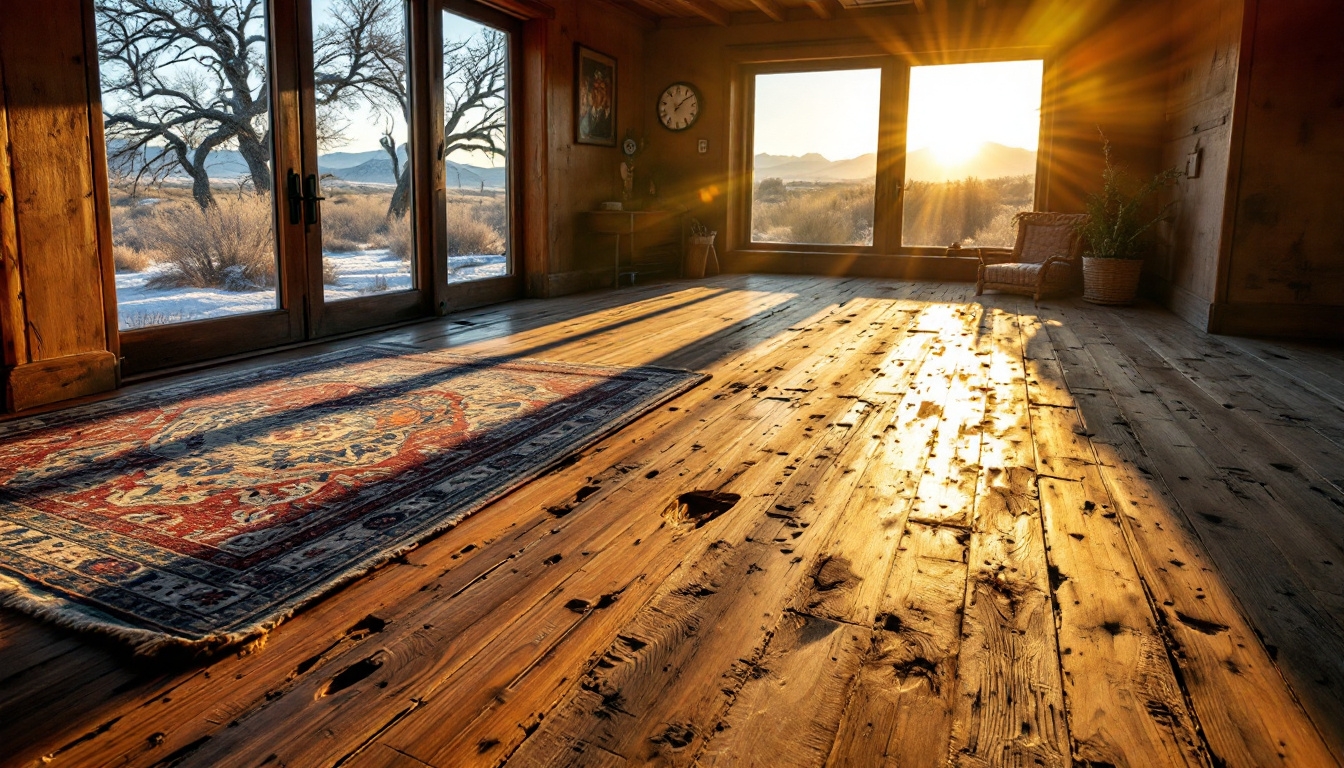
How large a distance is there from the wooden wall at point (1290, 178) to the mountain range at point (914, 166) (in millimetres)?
3321

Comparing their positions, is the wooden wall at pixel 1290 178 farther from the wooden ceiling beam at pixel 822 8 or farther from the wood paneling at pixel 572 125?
the wood paneling at pixel 572 125

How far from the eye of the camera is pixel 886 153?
9.00 meters

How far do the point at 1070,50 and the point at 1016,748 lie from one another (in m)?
8.30

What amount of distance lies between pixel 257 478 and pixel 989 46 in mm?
7969

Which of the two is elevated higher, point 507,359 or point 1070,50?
point 1070,50

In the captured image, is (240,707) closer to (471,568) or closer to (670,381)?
(471,568)

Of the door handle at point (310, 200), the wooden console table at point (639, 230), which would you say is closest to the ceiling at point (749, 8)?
the wooden console table at point (639, 230)

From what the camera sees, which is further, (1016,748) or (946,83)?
(946,83)

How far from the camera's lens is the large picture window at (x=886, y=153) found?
8.73m

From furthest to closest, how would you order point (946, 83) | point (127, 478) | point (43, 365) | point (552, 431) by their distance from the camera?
point (946, 83), point (43, 365), point (552, 431), point (127, 478)

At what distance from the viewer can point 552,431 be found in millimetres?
3104

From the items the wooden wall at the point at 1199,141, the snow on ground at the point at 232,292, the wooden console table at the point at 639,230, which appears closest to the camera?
the snow on ground at the point at 232,292

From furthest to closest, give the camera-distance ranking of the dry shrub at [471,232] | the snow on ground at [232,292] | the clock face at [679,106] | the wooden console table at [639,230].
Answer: the clock face at [679,106] < the wooden console table at [639,230] < the dry shrub at [471,232] < the snow on ground at [232,292]

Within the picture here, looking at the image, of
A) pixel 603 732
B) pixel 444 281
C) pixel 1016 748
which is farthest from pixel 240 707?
pixel 444 281
